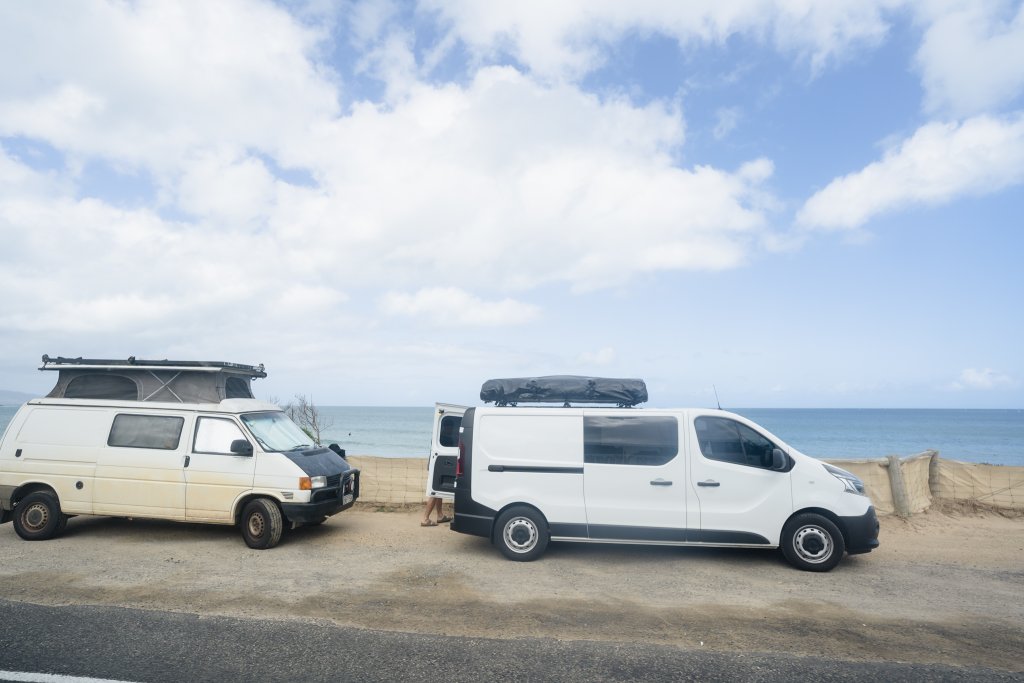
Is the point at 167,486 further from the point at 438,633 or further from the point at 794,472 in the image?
the point at 794,472

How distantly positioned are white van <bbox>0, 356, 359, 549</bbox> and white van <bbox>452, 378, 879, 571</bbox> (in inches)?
98.0

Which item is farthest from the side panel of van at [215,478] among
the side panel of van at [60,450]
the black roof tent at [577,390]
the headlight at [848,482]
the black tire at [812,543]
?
the headlight at [848,482]

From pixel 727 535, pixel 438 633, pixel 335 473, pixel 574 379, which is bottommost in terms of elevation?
pixel 438 633

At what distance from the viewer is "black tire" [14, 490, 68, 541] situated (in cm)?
888

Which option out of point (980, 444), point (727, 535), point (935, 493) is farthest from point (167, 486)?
point (980, 444)

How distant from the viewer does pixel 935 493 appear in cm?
1098

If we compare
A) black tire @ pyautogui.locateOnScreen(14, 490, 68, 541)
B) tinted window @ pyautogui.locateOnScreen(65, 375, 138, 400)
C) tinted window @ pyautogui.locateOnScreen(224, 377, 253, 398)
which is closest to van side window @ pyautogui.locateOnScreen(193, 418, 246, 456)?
tinted window @ pyautogui.locateOnScreen(224, 377, 253, 398)

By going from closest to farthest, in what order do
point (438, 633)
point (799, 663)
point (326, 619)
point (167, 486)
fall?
point (799, 663) → point (438, 633) → point (326, 619) → point (167, 486)

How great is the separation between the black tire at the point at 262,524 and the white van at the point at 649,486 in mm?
2410

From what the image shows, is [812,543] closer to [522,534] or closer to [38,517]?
[522,534]

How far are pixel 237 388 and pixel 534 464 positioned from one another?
17.0 feet

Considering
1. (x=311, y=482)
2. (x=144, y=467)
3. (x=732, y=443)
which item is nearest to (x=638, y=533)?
(x=732, y=443)

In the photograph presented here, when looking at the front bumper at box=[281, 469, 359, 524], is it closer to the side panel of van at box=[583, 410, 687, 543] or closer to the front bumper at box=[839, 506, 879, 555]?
the side panel of van at box=[583, 410, 687, 543]

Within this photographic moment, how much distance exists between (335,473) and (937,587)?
762 centimetres
